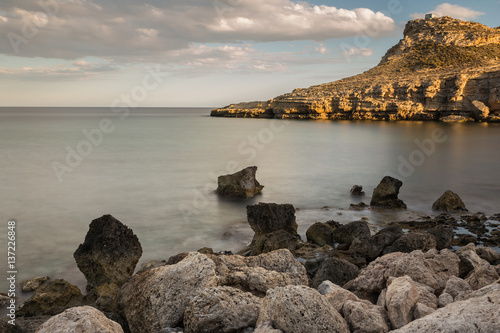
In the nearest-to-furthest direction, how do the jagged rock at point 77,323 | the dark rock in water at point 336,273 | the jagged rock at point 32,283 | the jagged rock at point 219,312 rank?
the jagged rock at point 77,323 → the jagged rock at point 219,312 → the dark rock in water at point 336,273 → the jagged rock at point 32,283

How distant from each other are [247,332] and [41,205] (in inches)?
580

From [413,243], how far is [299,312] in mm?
5444

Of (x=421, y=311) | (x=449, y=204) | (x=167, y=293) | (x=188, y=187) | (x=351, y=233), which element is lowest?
(x=188, y=187)

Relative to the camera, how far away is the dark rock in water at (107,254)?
8203mm

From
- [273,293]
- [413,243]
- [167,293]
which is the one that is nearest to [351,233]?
[413,243]

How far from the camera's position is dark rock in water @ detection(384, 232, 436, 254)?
826 centimetres

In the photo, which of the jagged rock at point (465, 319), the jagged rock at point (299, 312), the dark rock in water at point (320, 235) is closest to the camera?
the jagged rock at point (465, 319)

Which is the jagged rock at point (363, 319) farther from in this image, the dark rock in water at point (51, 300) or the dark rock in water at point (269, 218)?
the dark rock in water at point (269, 218)

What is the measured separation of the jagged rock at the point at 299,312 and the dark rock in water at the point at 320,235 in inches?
264

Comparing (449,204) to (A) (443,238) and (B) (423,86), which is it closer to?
(A) (443,238)

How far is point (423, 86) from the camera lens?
66562 millimetres

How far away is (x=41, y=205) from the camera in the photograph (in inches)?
627

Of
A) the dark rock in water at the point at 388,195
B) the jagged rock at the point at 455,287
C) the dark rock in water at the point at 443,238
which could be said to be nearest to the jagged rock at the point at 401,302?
the jagged rock at the point at 455,287

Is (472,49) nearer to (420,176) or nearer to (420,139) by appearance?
(420,139)
